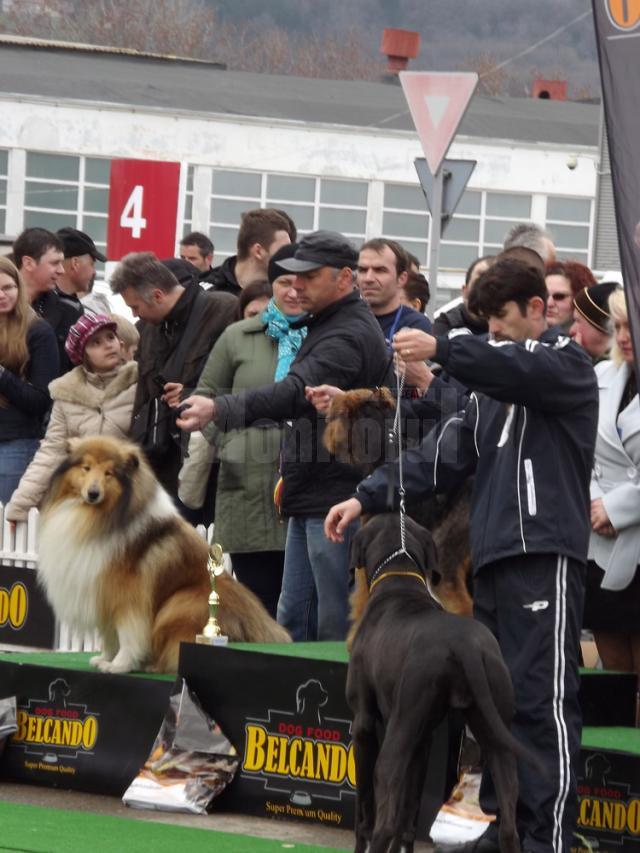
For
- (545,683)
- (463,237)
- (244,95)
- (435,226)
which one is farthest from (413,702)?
(244,95)

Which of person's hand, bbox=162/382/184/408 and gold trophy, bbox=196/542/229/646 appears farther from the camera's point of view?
person's hand, bbox=162/382/184/408

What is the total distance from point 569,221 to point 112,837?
35.9 m

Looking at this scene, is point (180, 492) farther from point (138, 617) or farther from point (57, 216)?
point (57, 216)

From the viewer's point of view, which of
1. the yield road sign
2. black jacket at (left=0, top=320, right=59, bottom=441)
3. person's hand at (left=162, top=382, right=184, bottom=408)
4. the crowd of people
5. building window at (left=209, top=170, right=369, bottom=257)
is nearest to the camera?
the crowd of people

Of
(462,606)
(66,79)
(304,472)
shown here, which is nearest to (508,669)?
(462,606)

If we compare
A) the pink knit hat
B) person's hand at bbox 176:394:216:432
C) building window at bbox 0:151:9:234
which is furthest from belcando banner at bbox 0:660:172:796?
building window at bbox 0:151:9:234

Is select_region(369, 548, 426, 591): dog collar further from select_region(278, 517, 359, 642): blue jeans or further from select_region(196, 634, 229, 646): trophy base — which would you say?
select_region(278, 517, 359, 642): blue jeans

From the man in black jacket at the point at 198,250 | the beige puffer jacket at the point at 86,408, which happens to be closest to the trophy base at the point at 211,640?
the beige puffer jacket at the point at 86,408

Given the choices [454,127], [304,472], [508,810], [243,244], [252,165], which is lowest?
[508,810]

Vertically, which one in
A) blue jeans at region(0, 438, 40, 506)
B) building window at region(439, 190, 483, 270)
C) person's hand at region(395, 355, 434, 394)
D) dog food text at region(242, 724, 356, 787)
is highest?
building window at region(439, 190, 483, 270)

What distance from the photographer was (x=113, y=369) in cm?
922

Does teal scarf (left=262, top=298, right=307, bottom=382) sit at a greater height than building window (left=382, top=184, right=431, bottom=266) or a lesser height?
lesser

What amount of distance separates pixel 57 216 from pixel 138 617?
105 feet

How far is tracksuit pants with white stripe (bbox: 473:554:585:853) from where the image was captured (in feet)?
17.2
